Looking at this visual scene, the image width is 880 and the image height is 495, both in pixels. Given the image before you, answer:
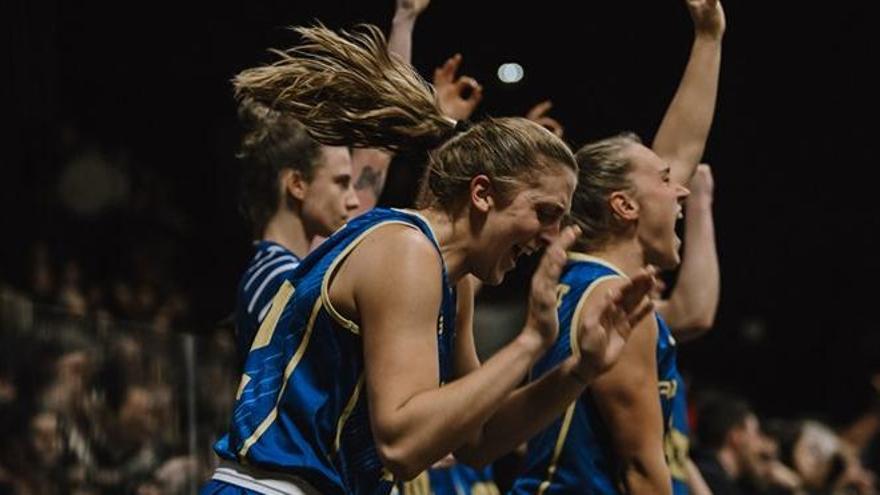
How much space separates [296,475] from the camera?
168 inches

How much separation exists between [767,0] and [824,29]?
1.36 meters

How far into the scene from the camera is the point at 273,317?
14.4ft

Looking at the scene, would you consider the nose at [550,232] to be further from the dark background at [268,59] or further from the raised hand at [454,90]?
the dark background at [268,59]

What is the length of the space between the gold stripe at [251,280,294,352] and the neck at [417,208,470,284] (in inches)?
14.0

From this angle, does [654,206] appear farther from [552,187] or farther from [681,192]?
[552,187]

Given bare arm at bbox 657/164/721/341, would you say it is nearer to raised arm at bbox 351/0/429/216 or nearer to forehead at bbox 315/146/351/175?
raised arm at bbox 351/0/429/216

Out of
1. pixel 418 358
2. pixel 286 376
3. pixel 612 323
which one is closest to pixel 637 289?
pixel 612 323

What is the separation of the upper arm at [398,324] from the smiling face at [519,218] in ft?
0.91

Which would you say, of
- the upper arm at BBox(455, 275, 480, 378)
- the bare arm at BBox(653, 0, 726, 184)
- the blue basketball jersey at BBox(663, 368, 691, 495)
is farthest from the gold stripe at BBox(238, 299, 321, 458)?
the bare arm at BBox(653, 0, 726, 184)

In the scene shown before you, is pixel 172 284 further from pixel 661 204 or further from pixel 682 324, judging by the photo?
pixel 661 204

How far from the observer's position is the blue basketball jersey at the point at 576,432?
216 inches

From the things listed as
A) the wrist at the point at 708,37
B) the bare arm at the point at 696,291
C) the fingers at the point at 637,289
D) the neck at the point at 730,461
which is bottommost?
the neck at the point at 730,461

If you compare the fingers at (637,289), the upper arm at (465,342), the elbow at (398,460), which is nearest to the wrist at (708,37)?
the upper arm at (465,342)

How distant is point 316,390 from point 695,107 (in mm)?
2424
